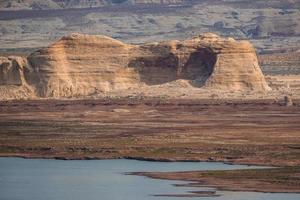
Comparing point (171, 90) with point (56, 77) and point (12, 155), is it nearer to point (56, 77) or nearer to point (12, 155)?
point (56, 77)

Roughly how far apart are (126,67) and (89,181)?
2039 inches

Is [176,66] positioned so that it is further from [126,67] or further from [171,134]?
[171,134]

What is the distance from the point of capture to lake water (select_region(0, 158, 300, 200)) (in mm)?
62841

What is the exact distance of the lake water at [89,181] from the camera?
6284cm

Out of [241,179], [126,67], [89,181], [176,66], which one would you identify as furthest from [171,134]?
[126,67]

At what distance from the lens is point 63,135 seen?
3538 inches

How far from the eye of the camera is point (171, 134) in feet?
293

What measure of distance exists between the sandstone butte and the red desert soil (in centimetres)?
241

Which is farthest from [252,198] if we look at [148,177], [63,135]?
[63,135]

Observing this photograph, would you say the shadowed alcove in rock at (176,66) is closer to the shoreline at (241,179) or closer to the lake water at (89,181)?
the lake water at (89,181)

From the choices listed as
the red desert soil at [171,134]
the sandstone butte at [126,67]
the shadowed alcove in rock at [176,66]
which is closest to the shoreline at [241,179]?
the red desert soil at [171,134]

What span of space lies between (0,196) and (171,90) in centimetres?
5603

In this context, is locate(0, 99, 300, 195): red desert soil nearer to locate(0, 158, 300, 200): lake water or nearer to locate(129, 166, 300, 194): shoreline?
locate(129, 166, 300, 194): shoreline

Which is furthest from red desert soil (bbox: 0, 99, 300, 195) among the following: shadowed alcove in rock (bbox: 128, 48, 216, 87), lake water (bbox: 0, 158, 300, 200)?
shadowed alcove in rock (bbox: 128, 48, 216, 87)
